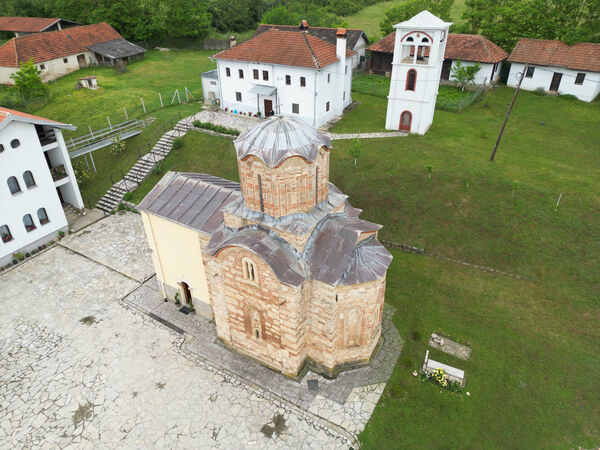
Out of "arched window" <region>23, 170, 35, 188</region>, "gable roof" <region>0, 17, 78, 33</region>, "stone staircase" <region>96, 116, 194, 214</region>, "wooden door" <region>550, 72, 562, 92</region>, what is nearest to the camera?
"arched window" <region>23, 170, 35, 188</region>

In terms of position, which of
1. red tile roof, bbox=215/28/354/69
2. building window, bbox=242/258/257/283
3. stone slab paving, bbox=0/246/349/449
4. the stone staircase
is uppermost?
red tile roof, bbox=215/28/354/69

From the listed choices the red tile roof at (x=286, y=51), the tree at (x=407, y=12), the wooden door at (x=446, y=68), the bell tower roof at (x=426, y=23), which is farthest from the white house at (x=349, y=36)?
the bell tower roof at (x=426, y=23)

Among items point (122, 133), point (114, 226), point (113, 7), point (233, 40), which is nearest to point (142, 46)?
point (113, 7)

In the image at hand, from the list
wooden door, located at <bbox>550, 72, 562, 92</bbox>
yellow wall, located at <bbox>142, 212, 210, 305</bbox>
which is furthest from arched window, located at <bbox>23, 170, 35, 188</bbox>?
wooden door, located at <bbox>550, 72, 562, 92</bbox>

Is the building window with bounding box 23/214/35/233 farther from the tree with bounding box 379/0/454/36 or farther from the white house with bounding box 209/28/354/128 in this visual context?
the tree with bounding box 379/0/454/36

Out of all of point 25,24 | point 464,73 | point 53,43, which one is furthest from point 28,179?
point 25,24

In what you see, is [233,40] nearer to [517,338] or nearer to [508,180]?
[508,180]
